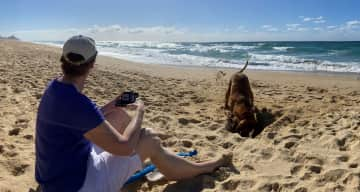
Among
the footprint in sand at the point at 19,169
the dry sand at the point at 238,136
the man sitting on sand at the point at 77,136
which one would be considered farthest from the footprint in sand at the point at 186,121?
the man sitting on sand at the point at 77,136

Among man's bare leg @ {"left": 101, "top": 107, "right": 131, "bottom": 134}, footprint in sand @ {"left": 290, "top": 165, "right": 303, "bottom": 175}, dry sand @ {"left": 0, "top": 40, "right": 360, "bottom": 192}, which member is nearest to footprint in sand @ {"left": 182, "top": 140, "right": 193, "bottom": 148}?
dry sand @ {"left": 0, "top": 40, "right": 360, "bottom": 192}

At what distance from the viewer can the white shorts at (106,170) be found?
229 centimetres

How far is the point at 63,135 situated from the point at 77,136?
0.08 metres

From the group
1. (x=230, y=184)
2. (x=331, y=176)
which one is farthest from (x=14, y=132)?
(x=331, y=176)

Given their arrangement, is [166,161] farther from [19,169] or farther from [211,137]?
[211,137]

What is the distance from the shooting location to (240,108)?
5.20 meters

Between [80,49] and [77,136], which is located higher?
[80,49]

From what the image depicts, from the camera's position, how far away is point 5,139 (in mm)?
3807

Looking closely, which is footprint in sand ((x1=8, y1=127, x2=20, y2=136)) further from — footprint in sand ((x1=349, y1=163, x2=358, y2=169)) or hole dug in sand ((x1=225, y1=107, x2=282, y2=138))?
footprint in sand ((x1=349, y1=163, x2=358, y2=169))

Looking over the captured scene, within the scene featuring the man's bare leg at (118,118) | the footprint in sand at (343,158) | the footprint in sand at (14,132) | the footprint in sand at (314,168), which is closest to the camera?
the man's bare leg at (118,118)

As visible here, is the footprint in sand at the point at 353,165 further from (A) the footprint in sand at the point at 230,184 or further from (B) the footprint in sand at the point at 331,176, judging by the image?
(A) the footprint in sand at the point at 230,184

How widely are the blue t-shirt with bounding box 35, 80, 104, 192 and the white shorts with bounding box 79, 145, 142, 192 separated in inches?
2.0

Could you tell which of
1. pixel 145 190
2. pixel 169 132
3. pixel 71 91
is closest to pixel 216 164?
pixel 145 190

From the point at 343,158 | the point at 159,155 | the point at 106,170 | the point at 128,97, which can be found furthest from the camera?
the point at 343,158
